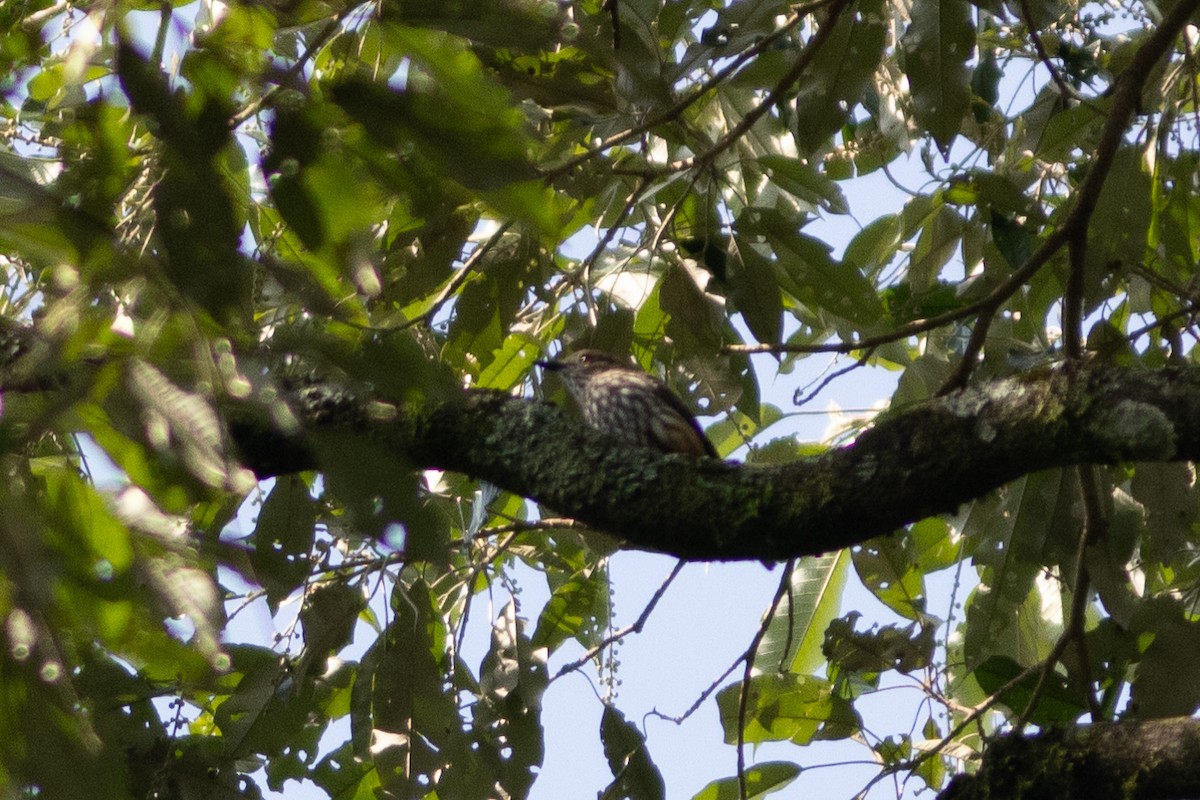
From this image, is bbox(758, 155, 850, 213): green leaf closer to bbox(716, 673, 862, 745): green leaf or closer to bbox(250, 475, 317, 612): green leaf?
bbox(716, 673, 862, 745): green leaf

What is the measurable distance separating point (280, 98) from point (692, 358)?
8.52 ft

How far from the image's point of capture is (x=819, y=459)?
2.38 metres

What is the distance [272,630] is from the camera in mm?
3799

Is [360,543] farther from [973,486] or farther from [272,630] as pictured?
[973,486]

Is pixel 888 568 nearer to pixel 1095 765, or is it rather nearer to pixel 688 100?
pixel 1095 765

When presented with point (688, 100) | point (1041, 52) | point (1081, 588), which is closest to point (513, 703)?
point (1081, 588)

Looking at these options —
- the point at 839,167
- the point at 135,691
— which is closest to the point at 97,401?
the point at 135,691

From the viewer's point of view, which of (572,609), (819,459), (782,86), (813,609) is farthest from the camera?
(813,609)

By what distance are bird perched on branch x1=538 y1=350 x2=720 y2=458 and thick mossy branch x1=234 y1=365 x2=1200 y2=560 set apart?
1757 millimetres

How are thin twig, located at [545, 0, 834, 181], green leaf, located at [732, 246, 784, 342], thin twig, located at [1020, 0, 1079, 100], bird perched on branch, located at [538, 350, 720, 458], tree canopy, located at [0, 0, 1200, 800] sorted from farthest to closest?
bird perched on branch, located at [538, 350, 720, 458] < green leaf, located at [732, 246, 784, 342] < thin twig, located at [1020, 0, 1079, 100] < thin twig, located at [545, 0, 834, 181] < tree canopy, located at [0, 0, 1200, 800]

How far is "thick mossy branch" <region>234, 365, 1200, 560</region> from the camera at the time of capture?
210 centimetres

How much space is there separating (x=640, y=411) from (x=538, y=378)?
583 mm

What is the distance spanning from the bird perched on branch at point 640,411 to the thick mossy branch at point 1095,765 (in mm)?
1853

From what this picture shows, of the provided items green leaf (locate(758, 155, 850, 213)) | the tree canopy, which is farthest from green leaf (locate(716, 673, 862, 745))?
green leaf (locate(758, 155, 850, 213))
